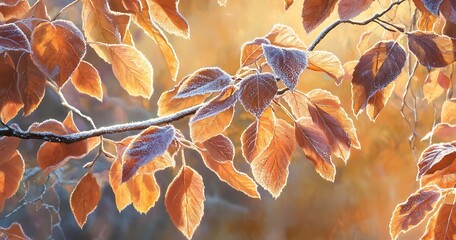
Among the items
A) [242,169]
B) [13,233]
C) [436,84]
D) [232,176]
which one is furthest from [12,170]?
[242,169]

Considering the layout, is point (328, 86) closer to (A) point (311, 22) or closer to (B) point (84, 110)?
(B) point (84, 110)

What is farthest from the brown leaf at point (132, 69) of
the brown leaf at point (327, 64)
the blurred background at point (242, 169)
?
the blurred background at point (242, 169)

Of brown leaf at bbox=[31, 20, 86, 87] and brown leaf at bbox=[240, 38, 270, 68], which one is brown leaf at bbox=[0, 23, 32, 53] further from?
brown leaf at bbox=[240, 38, 270, 68]

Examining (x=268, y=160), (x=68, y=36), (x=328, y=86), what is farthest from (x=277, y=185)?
(x=328, y=86)

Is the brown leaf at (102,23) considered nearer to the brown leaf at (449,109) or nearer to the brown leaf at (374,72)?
the brown leaf at (374,72)

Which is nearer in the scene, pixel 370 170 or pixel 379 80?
pixel 379 80

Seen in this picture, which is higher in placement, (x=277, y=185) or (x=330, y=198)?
(x=277, y=185)

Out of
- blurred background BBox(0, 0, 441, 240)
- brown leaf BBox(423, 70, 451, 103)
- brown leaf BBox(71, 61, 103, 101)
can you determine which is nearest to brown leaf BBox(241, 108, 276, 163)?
brown leaf BBox(71, 61, 103, 101)
